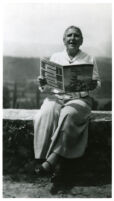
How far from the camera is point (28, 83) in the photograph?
3.59 meters

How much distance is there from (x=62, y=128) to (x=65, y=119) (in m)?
0.10

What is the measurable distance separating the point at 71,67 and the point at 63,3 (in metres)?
0.87

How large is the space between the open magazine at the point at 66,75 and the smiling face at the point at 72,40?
1.14 ft

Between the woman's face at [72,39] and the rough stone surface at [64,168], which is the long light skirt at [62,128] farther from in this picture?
the woman's face at [72,39]

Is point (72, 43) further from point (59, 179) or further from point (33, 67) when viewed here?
point (59, 179)

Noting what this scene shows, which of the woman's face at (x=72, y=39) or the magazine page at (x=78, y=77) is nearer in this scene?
the magazine page at (x=78, y=77)

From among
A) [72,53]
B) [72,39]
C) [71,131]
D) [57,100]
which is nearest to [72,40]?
[72,39]

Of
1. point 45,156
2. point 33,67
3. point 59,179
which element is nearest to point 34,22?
point 33,67

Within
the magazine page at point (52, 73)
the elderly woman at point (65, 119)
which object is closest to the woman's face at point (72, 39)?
the elderly woman at point (65, 119)

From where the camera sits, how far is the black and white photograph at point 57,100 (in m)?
3.26

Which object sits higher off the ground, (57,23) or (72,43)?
(57,23)

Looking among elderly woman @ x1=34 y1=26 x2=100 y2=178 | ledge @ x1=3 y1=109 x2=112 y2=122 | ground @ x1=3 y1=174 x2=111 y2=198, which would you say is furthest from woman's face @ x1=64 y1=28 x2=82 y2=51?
ground @ x1=3 y1=174 x2=111 y2=198

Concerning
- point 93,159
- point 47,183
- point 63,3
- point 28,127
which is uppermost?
point 63,3

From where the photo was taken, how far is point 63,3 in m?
3.53
